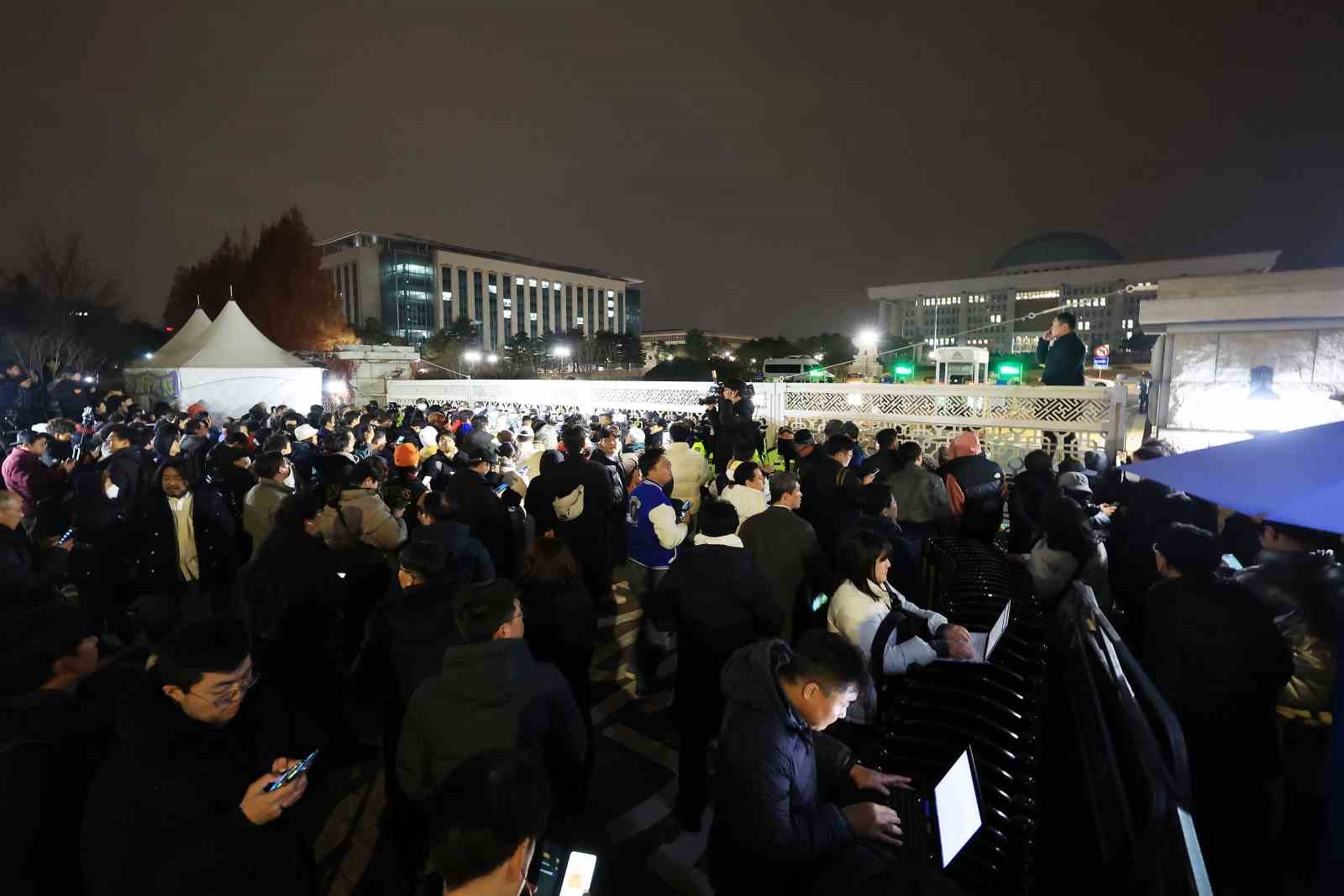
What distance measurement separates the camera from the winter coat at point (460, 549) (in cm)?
405

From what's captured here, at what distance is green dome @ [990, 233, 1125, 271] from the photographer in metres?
88.7

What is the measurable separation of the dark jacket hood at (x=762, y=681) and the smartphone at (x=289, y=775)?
4.23 feet

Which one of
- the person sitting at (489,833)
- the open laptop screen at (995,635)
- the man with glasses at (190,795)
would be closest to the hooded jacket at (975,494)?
the open laptop screen at (995,635)

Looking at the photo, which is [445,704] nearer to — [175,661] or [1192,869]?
[175,661]

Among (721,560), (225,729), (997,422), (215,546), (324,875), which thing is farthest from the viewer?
(997,422)

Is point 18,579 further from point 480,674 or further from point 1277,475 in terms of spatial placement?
point 1277,475

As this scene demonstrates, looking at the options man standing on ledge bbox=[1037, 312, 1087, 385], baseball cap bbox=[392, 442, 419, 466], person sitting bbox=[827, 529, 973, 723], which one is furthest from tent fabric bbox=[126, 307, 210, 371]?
man standing on ledge bbox=[1037, 312, 1087, 385]

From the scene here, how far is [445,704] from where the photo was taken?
2.30 meters

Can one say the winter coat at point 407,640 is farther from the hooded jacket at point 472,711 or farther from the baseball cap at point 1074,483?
the baseball cap at point 1074,483

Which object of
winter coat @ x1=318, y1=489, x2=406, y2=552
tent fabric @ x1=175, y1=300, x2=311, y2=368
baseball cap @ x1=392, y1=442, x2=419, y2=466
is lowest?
winter coat @ x1=318, y1=489, x2=406, y2=552

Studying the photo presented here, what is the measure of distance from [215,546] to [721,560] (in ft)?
15.0

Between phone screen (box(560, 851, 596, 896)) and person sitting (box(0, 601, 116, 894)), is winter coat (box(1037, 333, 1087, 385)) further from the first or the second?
person sitting (box(0, 601, 116, 894))

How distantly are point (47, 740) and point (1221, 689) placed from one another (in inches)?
172

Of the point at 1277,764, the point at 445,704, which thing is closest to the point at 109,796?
the point at 445,704
